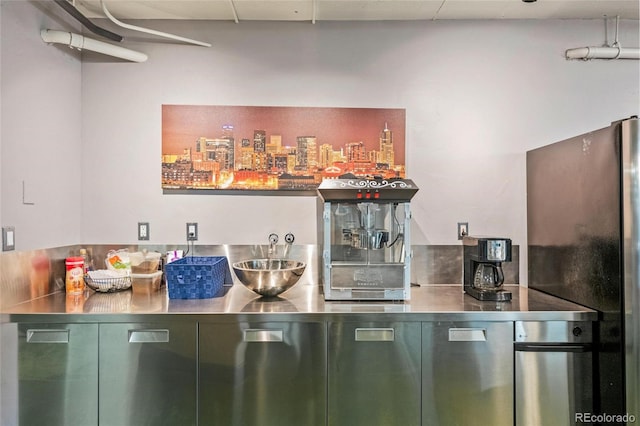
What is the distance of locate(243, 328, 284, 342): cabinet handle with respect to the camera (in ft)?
5.76

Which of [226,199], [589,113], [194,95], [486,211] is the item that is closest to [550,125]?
[589,113]

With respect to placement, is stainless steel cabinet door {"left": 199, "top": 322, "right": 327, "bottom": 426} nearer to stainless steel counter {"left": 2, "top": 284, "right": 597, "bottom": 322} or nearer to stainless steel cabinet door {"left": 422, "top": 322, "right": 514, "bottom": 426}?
stainless steel counter {"left": 2, "top": 284, "right": 597, "bottom": 322}

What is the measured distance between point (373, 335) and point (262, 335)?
51cm

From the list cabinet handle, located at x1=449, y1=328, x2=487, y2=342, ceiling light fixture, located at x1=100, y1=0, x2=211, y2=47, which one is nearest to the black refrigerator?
cabinet handle, located at x1=449, y1=328, x2=487, y2=342

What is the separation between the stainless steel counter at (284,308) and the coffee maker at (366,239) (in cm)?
10

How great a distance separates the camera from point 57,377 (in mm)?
1727

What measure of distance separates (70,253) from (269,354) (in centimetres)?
146

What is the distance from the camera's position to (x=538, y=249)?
2328mm

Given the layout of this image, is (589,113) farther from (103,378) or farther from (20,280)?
(20,280)

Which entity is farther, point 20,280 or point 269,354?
point 20,280

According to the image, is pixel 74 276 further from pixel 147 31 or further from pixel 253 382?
pixel 147 31

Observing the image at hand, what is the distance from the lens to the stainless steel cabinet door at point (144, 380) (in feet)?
5.68

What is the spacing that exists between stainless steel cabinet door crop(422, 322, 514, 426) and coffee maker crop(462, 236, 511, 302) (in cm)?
31
